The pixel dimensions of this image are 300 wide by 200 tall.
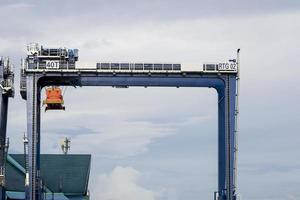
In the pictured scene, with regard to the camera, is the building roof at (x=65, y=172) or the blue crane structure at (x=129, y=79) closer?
the blue crane structure at (x=129, y=79)

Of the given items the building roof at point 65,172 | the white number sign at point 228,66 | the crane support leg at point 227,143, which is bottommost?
the building roof at point 65,172

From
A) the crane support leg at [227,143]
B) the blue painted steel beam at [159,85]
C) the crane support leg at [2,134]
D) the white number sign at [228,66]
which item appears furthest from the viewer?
the white number sign at [228,66]

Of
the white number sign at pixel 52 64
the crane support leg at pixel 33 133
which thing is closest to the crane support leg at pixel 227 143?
the white number sign at pixel 52 64

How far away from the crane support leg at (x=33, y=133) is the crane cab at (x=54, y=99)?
3.27 ft

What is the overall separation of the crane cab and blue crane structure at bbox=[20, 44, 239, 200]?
2.96ft

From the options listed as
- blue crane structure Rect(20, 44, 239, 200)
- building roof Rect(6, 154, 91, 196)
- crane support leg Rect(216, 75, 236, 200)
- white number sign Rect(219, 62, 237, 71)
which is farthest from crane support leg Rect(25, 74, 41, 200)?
building roof Rect(6, 154, 91, 196)

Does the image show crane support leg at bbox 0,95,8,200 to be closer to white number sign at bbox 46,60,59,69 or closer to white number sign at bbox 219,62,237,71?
white number sign at bbox 46,60,59,69

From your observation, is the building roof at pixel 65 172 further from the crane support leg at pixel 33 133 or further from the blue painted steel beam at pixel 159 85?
the blue painted steel beam at pixel 159 85

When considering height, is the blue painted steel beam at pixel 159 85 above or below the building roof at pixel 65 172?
above

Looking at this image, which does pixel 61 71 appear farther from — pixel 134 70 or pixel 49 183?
pixel 49 183

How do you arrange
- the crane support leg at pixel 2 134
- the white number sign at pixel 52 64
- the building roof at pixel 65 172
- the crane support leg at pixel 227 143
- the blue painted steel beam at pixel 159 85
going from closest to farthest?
the crane support leg at pixel 2 134
the blue painted steel beam at pixel 159 85
the crane support leg at pixel 227 143
the white number sign at pixel 52 64
the building roof at pixel 65 172

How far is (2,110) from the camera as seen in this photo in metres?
78.6

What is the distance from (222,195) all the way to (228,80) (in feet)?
36.8

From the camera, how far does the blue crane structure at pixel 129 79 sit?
77688 millimetres
